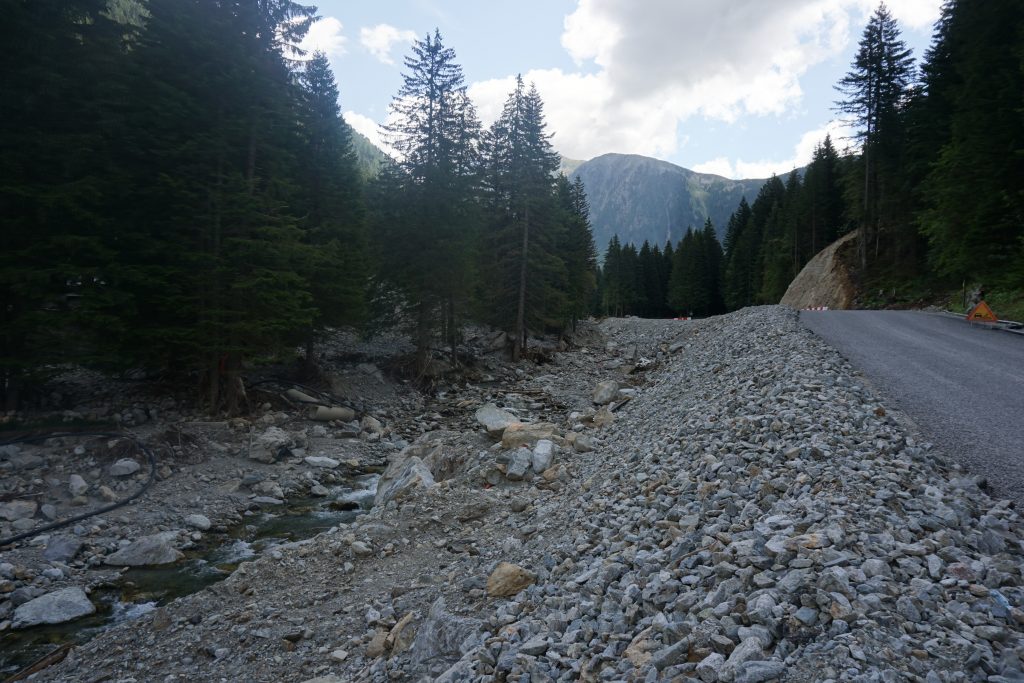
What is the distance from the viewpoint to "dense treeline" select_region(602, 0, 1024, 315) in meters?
20.8

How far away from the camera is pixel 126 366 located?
13477 mm

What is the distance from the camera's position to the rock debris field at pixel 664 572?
2982 mm

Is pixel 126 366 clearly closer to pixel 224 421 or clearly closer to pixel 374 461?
pixel 224 421

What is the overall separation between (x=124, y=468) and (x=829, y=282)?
4377cm

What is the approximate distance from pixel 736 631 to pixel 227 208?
51.3 ft

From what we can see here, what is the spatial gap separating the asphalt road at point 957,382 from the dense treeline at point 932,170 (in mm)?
8285

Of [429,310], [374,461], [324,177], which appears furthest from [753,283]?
[374,461]

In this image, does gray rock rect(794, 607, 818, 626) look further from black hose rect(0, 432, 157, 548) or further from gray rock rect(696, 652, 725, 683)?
black hose rect(0, 432, 157, 548)

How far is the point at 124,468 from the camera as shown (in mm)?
10914

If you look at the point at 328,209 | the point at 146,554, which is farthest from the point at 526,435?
the point at 328,209

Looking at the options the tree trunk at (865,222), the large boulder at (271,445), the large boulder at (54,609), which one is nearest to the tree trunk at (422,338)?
the large boulder at (271,445)

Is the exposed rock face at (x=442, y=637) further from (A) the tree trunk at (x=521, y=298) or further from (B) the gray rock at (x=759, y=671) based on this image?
(A) the tree trunk at (x=521, y=298)

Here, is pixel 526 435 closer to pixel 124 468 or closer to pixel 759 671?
pixel 124 468

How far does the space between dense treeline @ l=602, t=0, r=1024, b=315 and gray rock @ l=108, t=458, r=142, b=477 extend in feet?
92.0
